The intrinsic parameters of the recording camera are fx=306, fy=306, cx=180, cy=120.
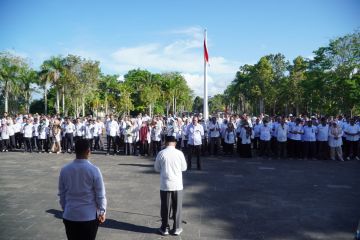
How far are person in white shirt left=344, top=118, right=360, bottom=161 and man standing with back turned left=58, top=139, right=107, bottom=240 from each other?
13.7 metres

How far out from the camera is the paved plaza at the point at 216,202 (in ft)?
18.6

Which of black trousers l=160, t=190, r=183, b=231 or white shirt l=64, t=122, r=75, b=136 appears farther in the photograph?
white shirt l=64, t=122, r=75, b=136

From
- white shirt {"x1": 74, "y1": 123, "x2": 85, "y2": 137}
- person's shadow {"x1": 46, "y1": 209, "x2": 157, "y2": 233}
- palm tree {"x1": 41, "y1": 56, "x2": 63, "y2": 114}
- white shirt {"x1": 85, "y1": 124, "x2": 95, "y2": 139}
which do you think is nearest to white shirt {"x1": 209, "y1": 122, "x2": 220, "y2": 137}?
white shirt {"x1": 85, "y1": 124, "x2": 95, "y2": 139}

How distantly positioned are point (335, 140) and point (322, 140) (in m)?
0.55

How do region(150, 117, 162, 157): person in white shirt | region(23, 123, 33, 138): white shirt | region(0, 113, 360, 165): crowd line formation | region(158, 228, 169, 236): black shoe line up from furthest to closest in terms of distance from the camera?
region(23, 123, 33, 138): white shirt → region(150, 117, 162, 157): person in white shirt → region(0, 113, 360, 165): crowd line formation → region(158, 228, 169, 236): black shoe

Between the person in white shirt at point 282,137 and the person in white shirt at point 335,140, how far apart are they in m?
1.96

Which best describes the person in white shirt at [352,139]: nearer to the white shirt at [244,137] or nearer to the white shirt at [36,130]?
the white shirt at [244,137]

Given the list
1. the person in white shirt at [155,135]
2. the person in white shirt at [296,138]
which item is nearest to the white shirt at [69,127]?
the person in white shirt at [155,135]

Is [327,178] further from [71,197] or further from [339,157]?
[71,197]

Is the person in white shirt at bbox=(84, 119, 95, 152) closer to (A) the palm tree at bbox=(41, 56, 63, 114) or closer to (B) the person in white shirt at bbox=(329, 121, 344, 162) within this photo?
(B) the person in white shirt at bbox=(329, 121, 344, 162)

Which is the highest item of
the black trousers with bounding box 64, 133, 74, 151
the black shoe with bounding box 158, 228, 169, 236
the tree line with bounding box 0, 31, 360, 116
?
the tree line with bounding box 0, 31, 360, 116

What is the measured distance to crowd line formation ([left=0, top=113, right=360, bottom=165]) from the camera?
14.5m

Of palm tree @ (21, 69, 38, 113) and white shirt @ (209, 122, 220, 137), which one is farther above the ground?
palm tree @ (21, 69, 38, 113)

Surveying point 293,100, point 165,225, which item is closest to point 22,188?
point 165,225
